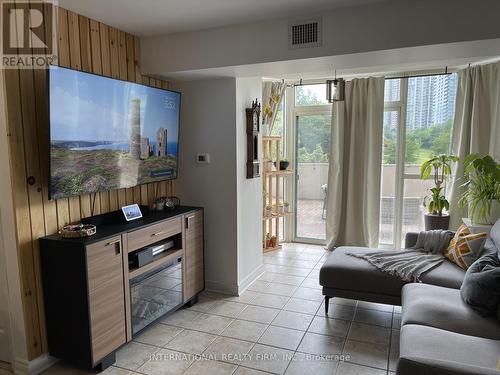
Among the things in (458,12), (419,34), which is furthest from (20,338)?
(458,12)

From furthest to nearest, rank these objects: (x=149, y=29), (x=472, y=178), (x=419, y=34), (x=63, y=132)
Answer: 1. (x=472, y=178)
2. (x=149, y=29)
3. (x=419, y=34)
4. (x=63, y=132)

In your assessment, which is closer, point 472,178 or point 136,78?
point 136,78

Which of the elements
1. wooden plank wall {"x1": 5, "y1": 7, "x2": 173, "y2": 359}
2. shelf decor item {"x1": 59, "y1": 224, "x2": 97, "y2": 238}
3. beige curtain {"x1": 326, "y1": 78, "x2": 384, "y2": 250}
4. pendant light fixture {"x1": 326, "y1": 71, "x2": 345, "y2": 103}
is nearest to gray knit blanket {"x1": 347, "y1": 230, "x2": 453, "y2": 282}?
beige curtain {"x1": 326, "y1": 78, "x2": 384, "y2": 250}

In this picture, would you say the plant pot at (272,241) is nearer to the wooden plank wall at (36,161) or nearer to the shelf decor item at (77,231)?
the wooden plank wall at (36,161)

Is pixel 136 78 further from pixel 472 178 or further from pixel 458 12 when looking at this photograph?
pixel 472 178

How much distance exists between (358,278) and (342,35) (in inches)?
75.5

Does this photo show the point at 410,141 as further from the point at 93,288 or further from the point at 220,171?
the point at 93,288

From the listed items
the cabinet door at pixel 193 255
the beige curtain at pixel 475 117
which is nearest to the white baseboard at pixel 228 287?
the cabinet door at pixel 193 255

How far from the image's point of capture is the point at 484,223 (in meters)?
3.91

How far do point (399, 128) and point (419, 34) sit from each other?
246 centimetres

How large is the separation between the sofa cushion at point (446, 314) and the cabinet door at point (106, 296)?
1.88 m

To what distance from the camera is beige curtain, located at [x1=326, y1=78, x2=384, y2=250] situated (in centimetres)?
469

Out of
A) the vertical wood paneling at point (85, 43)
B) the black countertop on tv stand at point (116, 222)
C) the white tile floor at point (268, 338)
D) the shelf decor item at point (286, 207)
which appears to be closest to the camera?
the black countertop on tv stand at point (116, 222)

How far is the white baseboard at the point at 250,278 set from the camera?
366 centimetres
